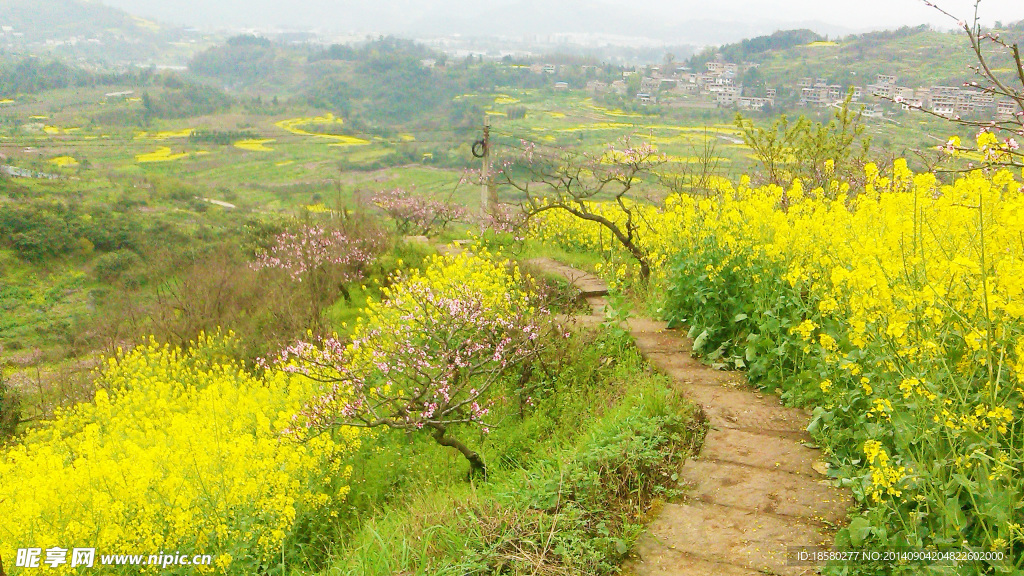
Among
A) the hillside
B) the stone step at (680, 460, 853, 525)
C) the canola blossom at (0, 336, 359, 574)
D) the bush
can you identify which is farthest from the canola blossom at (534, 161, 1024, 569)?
the bush

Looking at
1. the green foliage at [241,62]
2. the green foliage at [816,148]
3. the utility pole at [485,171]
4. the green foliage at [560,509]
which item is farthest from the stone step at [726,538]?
the green foliage at [241,62]

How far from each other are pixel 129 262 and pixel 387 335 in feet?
104

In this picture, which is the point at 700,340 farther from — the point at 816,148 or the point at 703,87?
the point at 703,87

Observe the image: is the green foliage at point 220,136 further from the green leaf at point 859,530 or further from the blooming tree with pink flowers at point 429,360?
the green leaf at point 859,530

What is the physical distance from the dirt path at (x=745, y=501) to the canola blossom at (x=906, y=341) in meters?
0.22

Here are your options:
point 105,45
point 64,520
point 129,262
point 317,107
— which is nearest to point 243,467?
point 64,520

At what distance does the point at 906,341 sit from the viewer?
3.28 metres

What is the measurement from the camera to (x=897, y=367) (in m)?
3.31

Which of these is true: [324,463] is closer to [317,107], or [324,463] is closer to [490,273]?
[490,273]

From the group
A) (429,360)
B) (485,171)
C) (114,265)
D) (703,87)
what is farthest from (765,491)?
(703,87)

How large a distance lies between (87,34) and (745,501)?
193261 millimetres

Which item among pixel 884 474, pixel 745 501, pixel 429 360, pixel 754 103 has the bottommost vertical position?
pixel 429 360

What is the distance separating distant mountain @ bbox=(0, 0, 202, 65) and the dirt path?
5819 inches

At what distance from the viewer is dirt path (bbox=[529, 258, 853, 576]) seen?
3.42 meters
